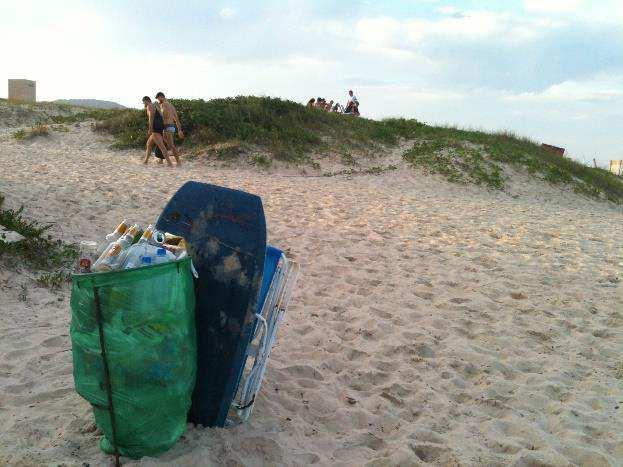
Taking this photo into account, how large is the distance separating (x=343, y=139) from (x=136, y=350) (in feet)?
48.6

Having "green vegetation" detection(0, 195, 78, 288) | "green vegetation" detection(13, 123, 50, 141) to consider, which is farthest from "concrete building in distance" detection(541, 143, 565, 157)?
"green vegetation" detection(0, 195, 78, 288)

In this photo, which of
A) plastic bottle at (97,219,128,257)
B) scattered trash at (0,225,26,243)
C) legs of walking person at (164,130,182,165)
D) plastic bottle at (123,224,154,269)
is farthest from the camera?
legs of walking person at (164,130,182,165)

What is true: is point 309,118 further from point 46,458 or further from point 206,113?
point 46,458

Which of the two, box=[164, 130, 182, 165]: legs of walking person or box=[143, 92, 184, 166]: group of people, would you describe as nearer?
box=[143, 92, 184, 166]: group of people

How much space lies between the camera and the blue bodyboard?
2.43 m

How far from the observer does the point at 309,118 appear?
17.1 m

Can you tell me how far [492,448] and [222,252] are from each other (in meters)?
1.81

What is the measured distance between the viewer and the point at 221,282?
246 centimetres

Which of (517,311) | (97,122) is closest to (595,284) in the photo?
(517,311)

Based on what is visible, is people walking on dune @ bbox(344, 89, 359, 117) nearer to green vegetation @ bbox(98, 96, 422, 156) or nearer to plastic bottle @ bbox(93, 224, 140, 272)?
green vegetation @ bbox(98, 96, 422, 156)

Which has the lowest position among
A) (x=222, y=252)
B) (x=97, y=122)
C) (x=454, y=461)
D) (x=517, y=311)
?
(x=454, y=461)

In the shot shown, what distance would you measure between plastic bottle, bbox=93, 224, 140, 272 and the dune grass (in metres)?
11.2

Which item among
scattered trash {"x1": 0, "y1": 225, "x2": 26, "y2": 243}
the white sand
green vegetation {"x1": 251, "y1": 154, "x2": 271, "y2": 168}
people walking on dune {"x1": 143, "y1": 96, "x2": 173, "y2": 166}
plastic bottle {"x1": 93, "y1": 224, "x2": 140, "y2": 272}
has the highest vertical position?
people walking on dune {"x1": 143, "y1": 96, "x2": 173, "y2": 166}

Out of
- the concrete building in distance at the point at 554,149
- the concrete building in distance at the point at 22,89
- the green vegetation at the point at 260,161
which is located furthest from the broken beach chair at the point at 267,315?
the concrete building in distance at the point at 22,89
